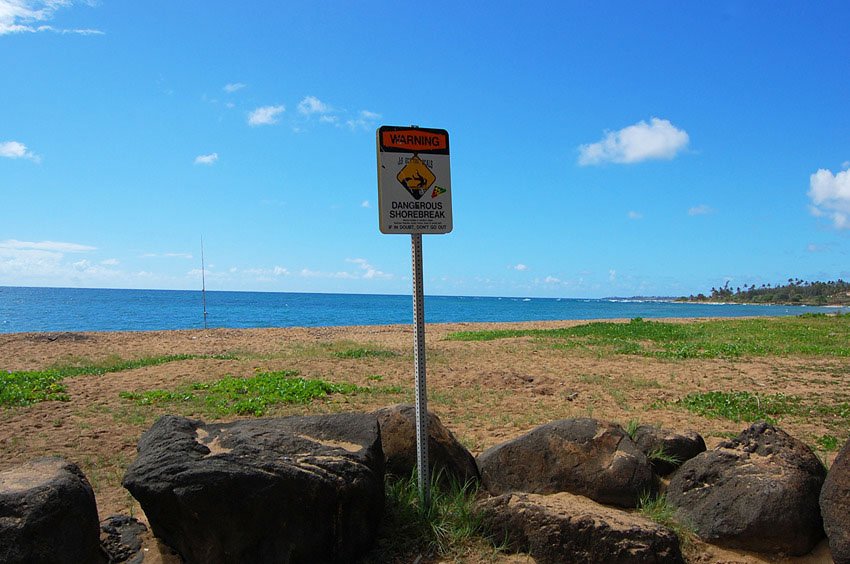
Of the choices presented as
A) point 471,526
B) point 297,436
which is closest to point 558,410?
point 471,526

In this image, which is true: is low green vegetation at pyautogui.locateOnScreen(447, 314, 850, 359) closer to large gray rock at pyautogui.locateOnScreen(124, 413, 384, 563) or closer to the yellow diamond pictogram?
the yellow diamond pictogram

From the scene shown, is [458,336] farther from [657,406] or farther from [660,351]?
[657,406]

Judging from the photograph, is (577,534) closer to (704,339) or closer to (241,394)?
(241,394)

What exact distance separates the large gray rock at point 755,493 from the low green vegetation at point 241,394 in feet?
19.8

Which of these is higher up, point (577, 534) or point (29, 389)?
point (29, 389)

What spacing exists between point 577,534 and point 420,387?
1.51 metres

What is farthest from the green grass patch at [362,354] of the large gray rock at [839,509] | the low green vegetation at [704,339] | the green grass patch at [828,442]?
the large gray rock at [839,509]

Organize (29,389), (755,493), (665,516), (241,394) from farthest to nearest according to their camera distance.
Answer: (29,389)
(241,394)
(665,516)
(755,493)

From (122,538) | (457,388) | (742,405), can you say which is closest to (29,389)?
(122,538)

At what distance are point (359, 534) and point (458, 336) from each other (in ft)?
62.0

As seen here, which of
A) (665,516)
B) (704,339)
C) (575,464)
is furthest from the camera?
(704,339)

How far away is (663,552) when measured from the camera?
4121mm

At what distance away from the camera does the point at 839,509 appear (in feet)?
14.0

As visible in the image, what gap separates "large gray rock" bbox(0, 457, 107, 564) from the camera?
358 cm
